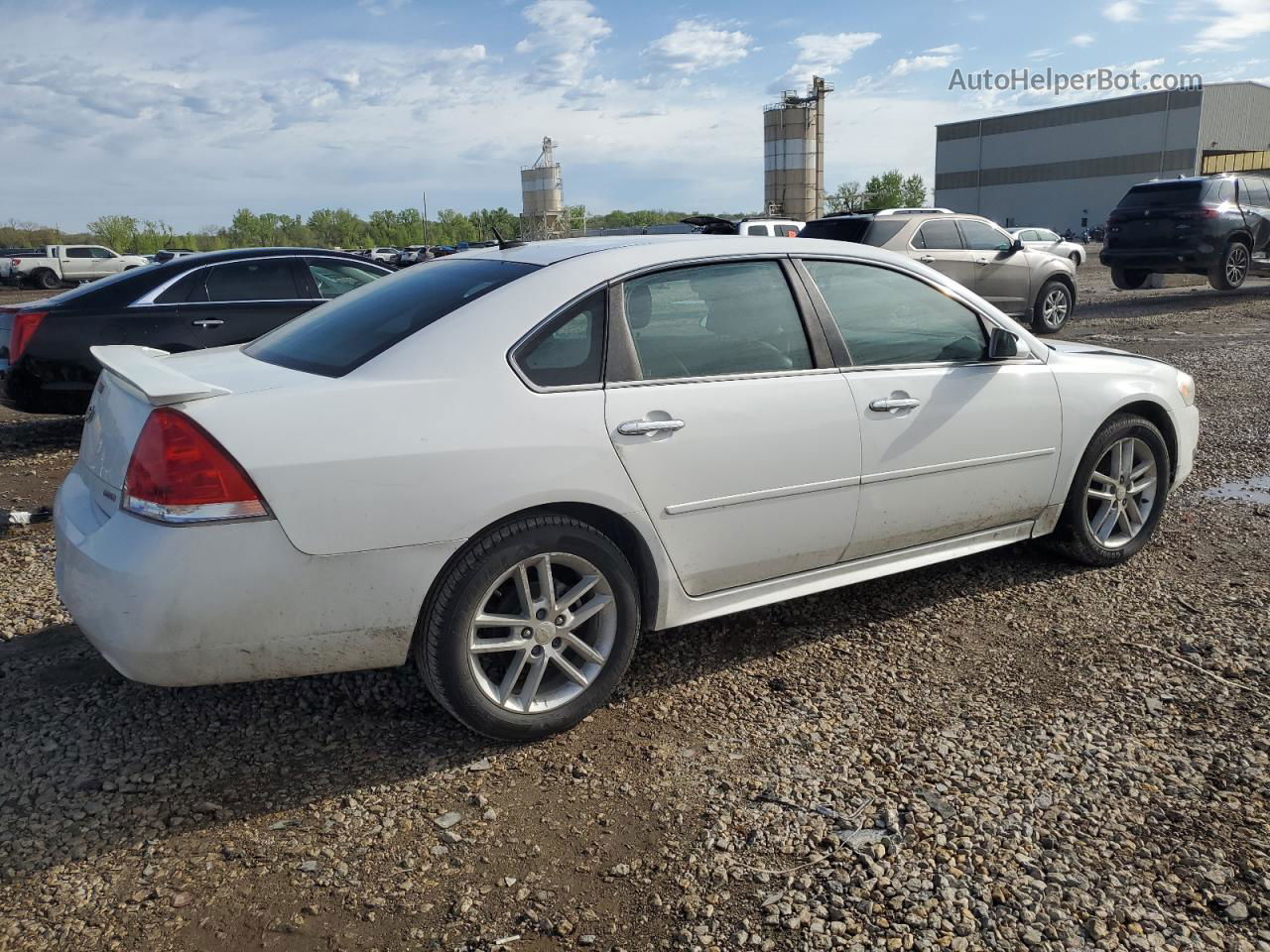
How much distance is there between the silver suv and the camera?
13.0 m

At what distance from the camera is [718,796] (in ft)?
9.41

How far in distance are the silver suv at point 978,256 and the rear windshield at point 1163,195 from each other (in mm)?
3451

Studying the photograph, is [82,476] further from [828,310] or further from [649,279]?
[828,310]

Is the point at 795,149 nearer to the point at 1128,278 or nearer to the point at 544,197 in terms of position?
the point at 544,197

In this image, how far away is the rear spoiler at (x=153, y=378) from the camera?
2713 millimetres

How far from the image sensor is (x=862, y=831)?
8.80 ft

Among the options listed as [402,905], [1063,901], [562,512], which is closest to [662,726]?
[562,512]

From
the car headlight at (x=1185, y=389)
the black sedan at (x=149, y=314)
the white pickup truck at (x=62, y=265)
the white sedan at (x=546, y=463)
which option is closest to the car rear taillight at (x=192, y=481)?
the white sedan at (x=546, y=463)

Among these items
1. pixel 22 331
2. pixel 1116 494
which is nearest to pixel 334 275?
pixel 22 331

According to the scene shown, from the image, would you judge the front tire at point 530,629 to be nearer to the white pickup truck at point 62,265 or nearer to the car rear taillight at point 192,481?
the car rear taillight at point 192,481

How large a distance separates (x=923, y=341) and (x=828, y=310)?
19.5 inches

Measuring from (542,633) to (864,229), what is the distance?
1084cm

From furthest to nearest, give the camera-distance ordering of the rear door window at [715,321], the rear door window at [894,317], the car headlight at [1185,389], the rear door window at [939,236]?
the rear door window at [939,236], the car headlight at [1185,389], the rear door window at [894,317], the rear door window at [715,321]

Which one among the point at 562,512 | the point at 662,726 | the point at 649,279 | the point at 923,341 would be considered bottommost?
the point at 662,726
